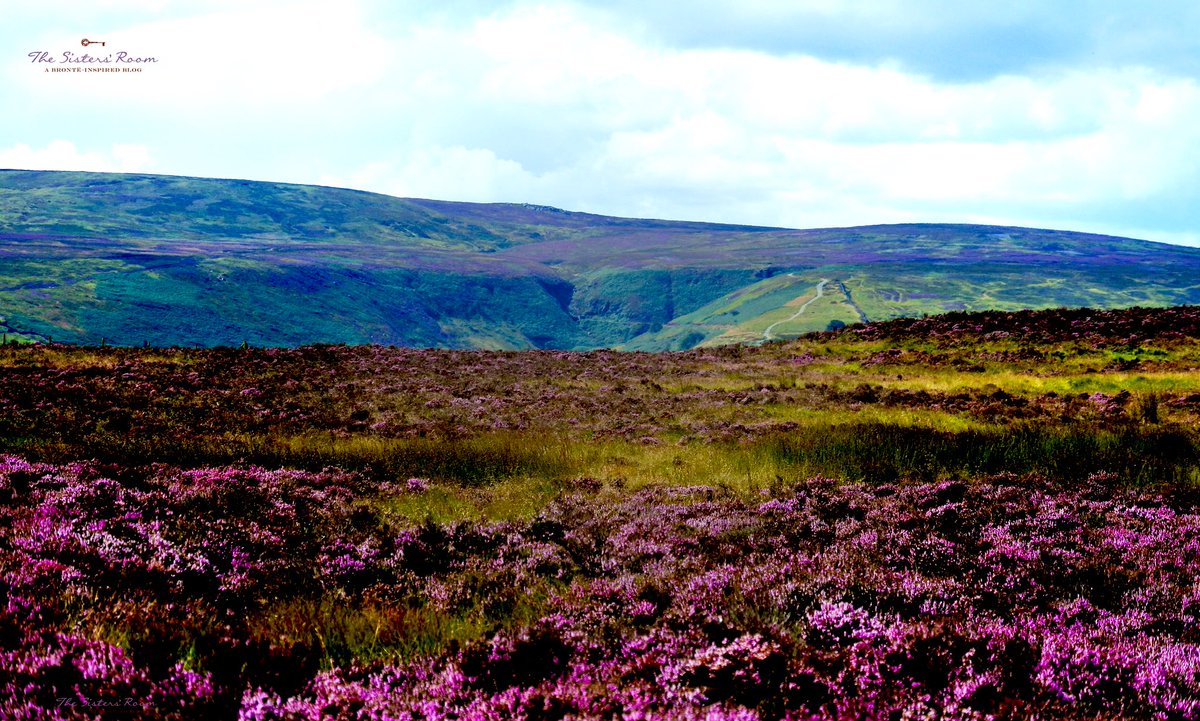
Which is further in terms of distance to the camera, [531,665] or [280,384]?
[280,384]

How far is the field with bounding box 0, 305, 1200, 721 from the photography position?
13.6 ft

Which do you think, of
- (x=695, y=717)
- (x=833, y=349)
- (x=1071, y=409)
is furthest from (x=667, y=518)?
(x=833, y=349)

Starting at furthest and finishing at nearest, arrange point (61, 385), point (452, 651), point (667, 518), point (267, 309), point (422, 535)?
point (267, 309), point (61, 385), point (667, 518), point (422, 535), point (452, 651)

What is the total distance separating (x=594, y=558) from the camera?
347 inches

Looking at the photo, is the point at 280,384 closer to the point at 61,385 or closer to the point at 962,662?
the point at 61,385

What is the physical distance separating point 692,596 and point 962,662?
252 cm

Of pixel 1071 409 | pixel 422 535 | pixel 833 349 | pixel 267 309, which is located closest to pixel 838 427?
pixel 1071 409

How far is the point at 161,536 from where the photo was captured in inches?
298

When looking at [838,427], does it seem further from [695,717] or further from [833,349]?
[833,349]

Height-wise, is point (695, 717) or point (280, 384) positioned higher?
point (695, 717)

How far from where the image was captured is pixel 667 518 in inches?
418

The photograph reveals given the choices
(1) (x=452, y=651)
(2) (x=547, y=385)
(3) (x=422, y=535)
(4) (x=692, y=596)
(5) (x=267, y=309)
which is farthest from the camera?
(5) (x=267, y=309)

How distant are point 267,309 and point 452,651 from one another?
193220mm

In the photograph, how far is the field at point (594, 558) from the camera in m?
4.16
